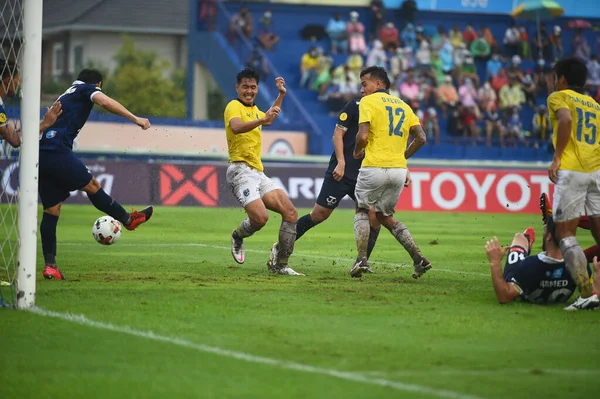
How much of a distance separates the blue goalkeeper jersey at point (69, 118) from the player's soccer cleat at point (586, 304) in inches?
202

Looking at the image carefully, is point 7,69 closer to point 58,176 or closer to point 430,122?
point 58,176

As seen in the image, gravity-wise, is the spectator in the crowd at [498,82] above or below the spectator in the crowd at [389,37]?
below

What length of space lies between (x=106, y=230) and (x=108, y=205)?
0.62 m

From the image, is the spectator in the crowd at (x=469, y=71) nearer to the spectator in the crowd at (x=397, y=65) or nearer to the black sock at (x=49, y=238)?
the spectator in the crowd at (x=397, y=65)

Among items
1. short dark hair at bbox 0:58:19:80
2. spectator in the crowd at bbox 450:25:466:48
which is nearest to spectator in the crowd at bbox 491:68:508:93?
spectator in the crowd at bbox 450:25:466:48

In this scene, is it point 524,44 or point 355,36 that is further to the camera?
point 524,44

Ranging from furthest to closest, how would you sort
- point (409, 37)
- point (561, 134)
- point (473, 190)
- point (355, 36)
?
1. point (409, 37)
2. point (355, 36)
3. point (473, 190)
4. point (561, 134)

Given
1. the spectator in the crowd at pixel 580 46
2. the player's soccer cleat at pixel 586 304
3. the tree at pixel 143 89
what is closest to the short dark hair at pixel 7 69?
the player's soccer cleat at pixel 586 304

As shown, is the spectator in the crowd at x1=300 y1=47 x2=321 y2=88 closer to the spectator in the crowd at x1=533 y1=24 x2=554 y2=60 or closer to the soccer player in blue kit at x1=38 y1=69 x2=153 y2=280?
the spectator in the crowd at x1=533 y1=24 x2=554 y2=60

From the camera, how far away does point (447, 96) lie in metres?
36.2

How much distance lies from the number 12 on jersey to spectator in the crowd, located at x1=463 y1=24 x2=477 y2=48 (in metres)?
28.7

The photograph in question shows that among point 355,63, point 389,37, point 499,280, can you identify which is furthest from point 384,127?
point 389,37

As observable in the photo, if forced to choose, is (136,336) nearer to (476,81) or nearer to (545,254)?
(545,254)

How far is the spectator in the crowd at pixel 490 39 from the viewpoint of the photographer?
129 feet
